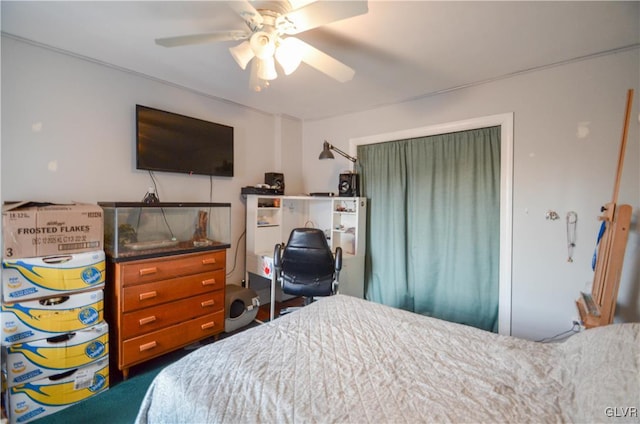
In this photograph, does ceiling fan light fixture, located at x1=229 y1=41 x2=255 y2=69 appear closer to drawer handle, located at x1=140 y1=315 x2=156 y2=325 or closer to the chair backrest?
the chair backrest

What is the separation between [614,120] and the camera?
199 cm

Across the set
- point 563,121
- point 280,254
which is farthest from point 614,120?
point 280,254

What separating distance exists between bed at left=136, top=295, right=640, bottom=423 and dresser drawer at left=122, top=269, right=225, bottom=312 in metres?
1.04

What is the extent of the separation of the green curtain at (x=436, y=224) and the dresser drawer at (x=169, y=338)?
1748 mm

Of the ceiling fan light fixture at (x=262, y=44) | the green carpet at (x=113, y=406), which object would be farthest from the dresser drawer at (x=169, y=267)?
the ceiling fan light fixture at (x=262, y=44)

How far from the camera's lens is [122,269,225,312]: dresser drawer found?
6.44ft

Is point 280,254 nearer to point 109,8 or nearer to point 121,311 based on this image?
point 121,311

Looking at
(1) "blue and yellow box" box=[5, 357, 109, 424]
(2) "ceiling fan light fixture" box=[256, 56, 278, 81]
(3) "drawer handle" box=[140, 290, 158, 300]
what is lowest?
(1) "blue and yellow box" box=[5, 357, 109, 424]

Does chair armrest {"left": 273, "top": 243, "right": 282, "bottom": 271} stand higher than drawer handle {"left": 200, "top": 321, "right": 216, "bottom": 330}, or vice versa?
chair armrest {"left": 273, "top": 243, "right": 282, "bottom": 271}

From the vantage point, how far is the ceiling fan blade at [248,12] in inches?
49.1

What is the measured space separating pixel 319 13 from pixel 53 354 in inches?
96.0

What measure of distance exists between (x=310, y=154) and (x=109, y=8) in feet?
8.28

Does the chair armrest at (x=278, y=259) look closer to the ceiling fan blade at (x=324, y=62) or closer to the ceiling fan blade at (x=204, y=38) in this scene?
the ceiling fan blade at (x=324, y=62)

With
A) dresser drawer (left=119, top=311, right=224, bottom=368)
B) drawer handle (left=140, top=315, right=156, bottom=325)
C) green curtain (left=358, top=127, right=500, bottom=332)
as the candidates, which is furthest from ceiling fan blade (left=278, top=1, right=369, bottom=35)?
dresser drawer (left=119, top=311, right=224, bottom=368)
